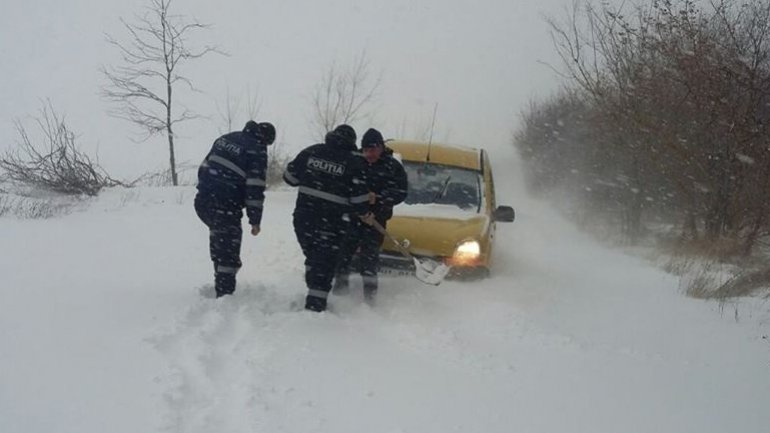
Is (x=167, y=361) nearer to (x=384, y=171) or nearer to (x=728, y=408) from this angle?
(x=384, y=171)

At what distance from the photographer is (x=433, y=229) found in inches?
271

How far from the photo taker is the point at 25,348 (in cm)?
404

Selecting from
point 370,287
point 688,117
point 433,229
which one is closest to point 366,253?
point 370,287

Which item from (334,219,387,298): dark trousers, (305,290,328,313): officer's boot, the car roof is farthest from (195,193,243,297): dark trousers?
the car roof

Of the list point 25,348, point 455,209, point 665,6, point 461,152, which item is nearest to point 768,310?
point 455,209

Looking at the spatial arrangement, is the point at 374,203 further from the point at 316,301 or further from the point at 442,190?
the point at 442,190

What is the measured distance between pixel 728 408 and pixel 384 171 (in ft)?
11.2

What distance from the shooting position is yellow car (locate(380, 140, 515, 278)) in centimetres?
675

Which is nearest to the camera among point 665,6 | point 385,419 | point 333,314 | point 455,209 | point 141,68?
point 385,419

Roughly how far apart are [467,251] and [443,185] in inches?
54.4

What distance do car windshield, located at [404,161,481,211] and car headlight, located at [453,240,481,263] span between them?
36.9 inches

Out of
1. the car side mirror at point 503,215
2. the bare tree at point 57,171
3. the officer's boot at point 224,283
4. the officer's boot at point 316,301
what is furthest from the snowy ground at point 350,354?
the bare tree at point 57,171

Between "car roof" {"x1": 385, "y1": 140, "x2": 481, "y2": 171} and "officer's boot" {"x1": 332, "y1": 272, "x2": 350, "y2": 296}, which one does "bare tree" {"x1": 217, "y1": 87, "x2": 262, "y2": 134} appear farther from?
"officer's boot" {"x1": 332, "y1": 272, "x2": 350, "y2": 296}

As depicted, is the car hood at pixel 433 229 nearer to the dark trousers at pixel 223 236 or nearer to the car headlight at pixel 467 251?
the car headlight at pixel 467 251
